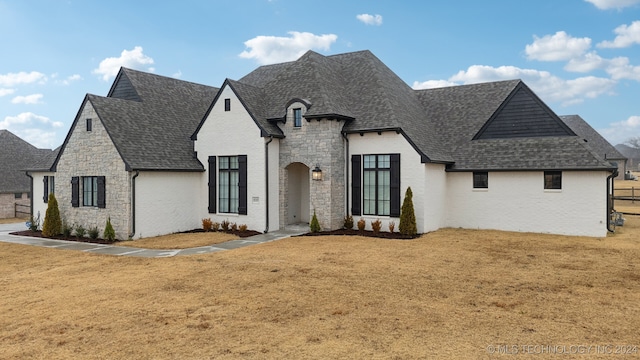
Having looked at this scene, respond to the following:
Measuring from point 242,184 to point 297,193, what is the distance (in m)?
3.21

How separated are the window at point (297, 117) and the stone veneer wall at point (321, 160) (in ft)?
0.53

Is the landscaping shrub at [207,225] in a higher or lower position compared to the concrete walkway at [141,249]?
higher

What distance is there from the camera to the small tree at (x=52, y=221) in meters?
19.5

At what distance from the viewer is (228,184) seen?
20.6 metres

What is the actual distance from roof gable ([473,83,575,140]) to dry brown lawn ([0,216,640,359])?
711cm

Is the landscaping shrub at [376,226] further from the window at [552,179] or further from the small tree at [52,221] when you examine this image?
the small tree at [52,221]

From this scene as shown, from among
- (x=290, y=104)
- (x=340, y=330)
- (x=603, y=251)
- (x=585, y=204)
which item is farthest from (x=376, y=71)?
(x=340, y=330)

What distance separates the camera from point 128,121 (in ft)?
65.9

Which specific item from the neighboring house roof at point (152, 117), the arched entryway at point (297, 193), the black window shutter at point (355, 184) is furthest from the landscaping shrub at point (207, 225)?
the black window shutter at point (355, 184)

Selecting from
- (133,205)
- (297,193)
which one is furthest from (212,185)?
(297,193)

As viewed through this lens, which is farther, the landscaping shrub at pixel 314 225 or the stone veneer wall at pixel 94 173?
the landscaping shrub at pixel 314 225

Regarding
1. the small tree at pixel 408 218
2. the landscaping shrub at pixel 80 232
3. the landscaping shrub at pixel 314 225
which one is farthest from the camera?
the landscaping shrub at pixel 80 232

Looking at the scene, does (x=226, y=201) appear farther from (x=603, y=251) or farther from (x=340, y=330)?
→ (x=603, y=251)

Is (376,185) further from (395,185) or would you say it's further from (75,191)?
(75,191)
